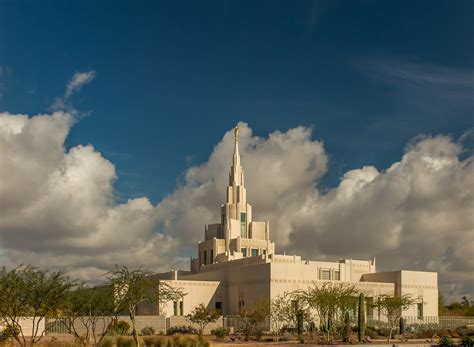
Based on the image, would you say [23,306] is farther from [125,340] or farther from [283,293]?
[283,293]

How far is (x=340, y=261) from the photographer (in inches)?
3531

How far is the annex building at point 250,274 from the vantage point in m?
79.4

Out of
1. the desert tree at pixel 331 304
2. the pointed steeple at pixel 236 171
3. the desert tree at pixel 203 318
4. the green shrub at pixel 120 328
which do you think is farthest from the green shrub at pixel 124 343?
the pointed steeple at pixel 236 171

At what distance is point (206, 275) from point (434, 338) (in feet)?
116

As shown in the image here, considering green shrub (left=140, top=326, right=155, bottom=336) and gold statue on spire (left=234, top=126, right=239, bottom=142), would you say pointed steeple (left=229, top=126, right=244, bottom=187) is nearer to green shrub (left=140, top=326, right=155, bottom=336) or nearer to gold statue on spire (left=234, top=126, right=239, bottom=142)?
gold statue on spire (left=234, top=126, right=239, bottom=142)

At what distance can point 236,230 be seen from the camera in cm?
9706

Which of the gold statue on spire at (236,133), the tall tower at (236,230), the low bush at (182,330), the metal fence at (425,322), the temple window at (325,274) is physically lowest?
the metal fence at (425,322)

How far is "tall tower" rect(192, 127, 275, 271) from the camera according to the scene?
315ft

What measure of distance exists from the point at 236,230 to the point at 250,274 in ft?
53.1

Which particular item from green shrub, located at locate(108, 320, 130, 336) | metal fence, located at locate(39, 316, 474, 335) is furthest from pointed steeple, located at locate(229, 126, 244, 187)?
green shrub, located at locate(108, 320, 130, 336)

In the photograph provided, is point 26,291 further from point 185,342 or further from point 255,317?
point 255,317

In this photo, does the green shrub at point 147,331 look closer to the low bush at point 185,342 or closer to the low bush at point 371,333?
the low bush at point 371,333

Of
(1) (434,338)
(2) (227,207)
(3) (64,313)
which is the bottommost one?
(1) (434,338)

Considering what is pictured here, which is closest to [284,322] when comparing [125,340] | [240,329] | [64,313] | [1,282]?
[240,329]
